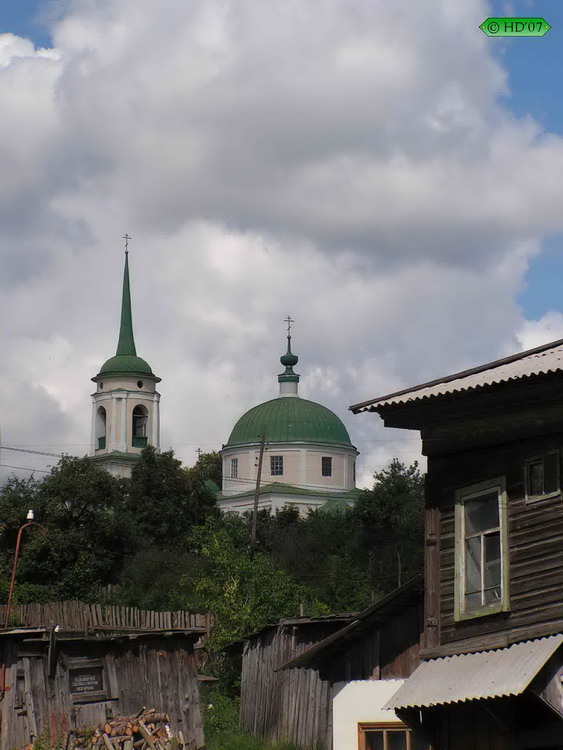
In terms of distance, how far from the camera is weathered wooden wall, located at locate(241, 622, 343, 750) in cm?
2256

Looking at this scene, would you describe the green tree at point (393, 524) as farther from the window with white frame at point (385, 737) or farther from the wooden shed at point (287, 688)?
the window with white frame at point (385, 737)

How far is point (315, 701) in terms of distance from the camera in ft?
74.6

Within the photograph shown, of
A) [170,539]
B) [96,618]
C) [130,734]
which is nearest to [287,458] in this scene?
[170,539]

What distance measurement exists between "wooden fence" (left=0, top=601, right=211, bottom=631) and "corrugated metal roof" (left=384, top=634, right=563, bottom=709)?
47.5 ft

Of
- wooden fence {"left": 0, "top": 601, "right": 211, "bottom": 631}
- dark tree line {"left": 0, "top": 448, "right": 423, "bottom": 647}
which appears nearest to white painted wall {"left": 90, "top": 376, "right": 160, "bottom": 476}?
dark tree line {"left": 0, "top": 448, "right": 423, "bottom": 647}

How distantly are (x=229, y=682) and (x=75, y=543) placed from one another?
30377 millimetres

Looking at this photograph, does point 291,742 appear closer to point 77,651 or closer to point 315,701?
point 315,701

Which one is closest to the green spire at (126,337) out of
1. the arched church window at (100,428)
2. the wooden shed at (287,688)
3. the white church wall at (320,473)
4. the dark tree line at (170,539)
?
the arched church window at (100,428)

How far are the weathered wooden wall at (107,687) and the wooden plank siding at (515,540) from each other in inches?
310

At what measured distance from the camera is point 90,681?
23.7m

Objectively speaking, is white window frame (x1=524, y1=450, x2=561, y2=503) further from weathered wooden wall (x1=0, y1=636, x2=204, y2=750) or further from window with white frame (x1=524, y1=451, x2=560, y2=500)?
weathered wooden wall (x1=0, y1=636, x2=204, y2=750)

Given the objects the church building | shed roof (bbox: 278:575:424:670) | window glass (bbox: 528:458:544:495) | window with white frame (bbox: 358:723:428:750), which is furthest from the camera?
the church building

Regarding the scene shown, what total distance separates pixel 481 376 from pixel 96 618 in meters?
16.7

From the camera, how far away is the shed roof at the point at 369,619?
64.4ft
